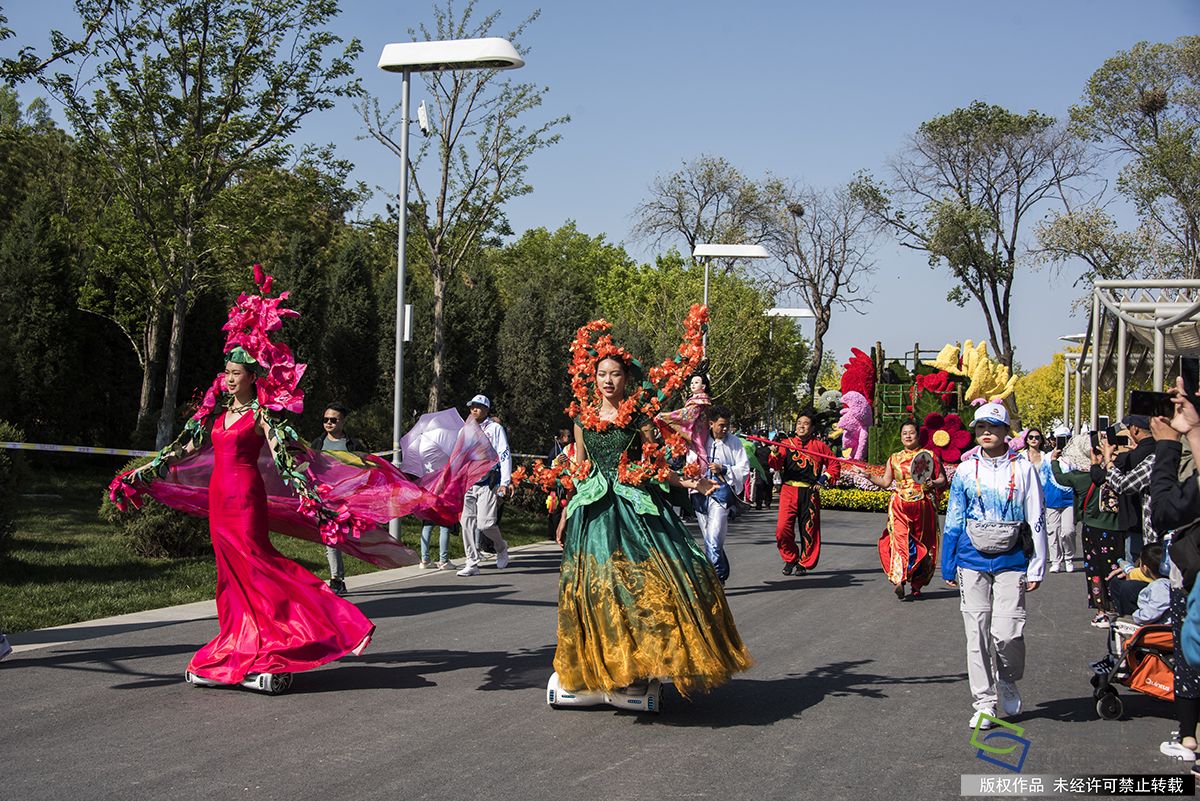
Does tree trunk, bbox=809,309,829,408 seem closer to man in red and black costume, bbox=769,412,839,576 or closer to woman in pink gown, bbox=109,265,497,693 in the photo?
man in red and black costume, bbox=769,412,839,576

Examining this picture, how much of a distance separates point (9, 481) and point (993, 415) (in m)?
9.11

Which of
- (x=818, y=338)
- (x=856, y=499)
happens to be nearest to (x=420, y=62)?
(x=856, y=499)

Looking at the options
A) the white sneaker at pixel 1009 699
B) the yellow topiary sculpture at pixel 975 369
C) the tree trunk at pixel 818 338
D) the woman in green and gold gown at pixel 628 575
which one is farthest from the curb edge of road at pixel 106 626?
the tree trunk at pixel 818 338

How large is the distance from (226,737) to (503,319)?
21005 millimetres

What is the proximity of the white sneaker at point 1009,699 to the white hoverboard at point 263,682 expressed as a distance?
4380mm

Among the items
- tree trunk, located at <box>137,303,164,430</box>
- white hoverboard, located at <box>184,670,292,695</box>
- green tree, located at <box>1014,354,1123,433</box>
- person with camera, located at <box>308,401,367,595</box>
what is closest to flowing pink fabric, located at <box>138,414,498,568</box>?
white hoverboard, located at <box>184,670,292,695</box>

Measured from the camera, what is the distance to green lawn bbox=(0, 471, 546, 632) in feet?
33.0

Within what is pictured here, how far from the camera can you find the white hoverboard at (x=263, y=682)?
7.13 metres

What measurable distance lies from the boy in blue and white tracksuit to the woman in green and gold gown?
1.43m

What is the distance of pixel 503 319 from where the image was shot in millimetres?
26875

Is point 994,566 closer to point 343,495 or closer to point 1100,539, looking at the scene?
point 343,495

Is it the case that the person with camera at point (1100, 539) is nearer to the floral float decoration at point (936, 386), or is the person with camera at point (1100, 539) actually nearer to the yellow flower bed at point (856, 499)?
the yellow flower bed at point (856, 499)

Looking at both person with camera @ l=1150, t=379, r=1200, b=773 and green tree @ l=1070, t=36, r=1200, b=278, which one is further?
green tree @ l=1070, t=36, r=1200, b=278

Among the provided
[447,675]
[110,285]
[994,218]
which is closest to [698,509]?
[447,675]
